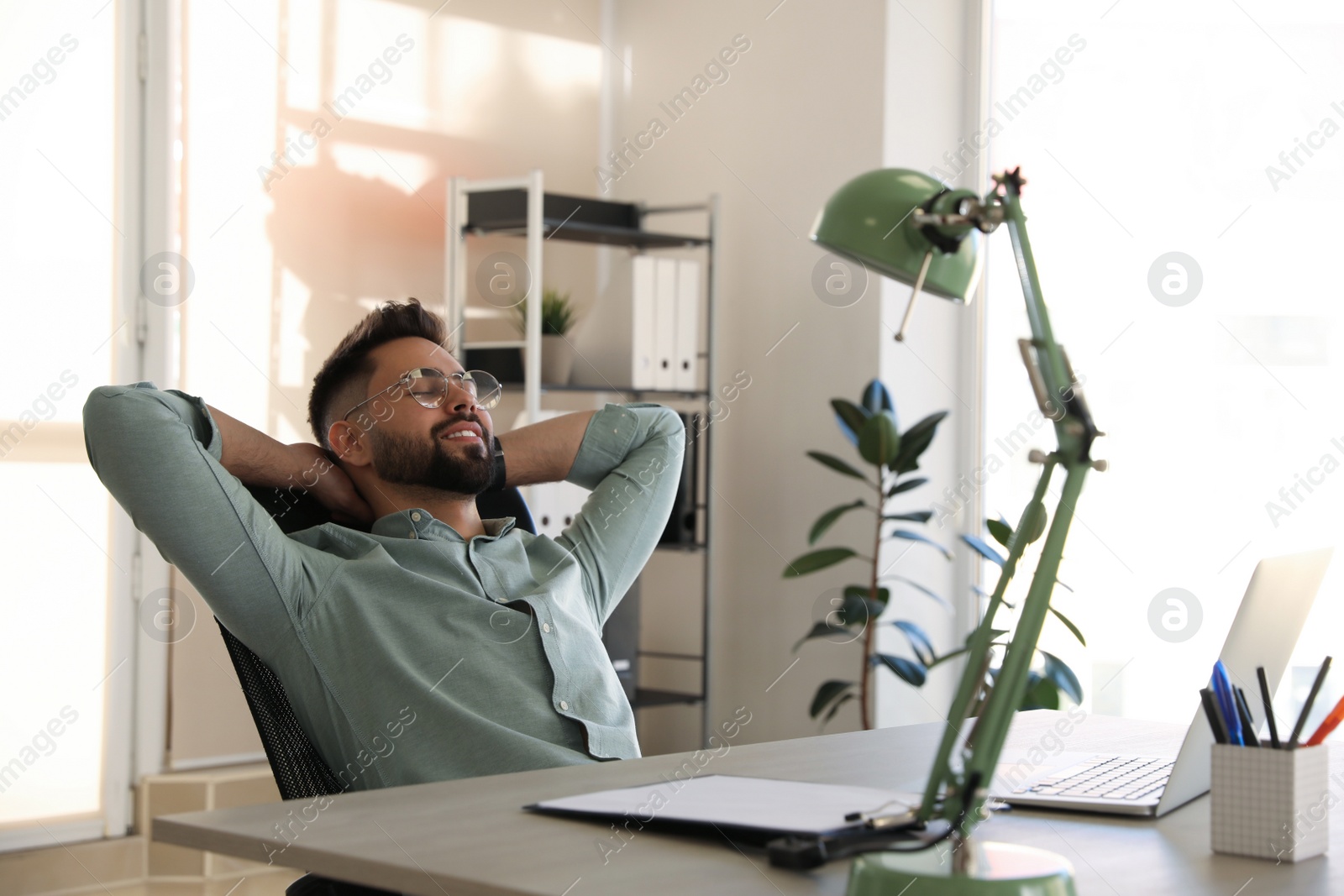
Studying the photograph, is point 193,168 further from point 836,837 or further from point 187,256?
point 836,837

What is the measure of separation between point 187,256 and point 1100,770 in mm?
2997

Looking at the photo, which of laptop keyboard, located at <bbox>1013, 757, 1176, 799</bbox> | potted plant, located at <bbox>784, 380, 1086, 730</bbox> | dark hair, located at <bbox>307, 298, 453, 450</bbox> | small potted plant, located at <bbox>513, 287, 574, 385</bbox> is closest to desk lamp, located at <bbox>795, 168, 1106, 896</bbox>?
laptop keyboard, located at <bbox>1013, 757, 1176, 799</bbox>

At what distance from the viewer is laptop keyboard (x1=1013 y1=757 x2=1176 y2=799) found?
4.05ft

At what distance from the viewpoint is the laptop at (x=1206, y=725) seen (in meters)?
1.18

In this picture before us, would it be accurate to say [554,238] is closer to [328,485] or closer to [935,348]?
[935,348]

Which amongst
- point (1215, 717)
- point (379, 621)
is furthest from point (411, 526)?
point (1215, 717)

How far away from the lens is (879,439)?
3.48 metres

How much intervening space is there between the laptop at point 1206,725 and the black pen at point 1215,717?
0.25 ft

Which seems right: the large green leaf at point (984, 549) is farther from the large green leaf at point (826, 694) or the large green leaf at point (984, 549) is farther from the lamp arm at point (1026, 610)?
the lamp arm at point (1026, 610)

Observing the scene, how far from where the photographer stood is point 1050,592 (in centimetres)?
78

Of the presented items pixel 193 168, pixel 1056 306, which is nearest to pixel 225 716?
pixel 193 168

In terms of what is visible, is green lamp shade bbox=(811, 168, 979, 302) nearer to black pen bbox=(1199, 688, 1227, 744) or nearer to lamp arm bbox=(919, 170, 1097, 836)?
lamp arm bbox=(919, 170, 1097, 836)

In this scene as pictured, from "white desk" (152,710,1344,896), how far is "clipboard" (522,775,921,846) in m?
0.02

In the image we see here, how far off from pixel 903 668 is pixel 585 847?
2629 millimetres
